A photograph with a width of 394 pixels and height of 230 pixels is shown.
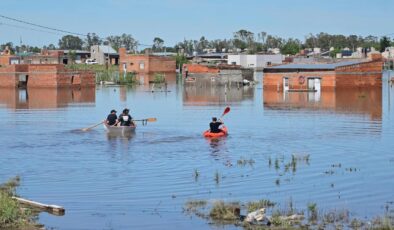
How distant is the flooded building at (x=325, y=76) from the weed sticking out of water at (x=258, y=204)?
2691 inches

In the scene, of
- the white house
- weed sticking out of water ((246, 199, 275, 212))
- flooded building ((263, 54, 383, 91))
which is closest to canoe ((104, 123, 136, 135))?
weed sticking out of water ((246, 199, 275, 212))

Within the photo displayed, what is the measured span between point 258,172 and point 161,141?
10.5 m

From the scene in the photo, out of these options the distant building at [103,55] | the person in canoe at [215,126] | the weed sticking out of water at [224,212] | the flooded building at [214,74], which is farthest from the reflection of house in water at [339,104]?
the distant building at [103,55]

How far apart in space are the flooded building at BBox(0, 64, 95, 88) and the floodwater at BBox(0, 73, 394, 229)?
43724 mm

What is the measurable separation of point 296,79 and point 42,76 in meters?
32.8

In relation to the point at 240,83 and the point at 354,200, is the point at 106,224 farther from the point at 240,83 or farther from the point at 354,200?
the point at 240,83

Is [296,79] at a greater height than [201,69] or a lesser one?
lesser

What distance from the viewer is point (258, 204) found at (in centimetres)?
1848

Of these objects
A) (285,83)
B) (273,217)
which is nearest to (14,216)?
(273,217)

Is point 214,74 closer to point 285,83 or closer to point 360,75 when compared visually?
point 285,83

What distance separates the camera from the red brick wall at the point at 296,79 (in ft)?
284

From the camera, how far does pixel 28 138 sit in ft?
118

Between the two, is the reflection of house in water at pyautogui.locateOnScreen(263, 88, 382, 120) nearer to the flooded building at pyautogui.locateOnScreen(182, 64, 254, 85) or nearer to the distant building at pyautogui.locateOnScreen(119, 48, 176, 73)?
the flooded building at pyautogui.locateOnScreen(182, 64, 254, 85)

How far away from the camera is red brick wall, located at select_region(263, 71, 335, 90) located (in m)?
86.5
